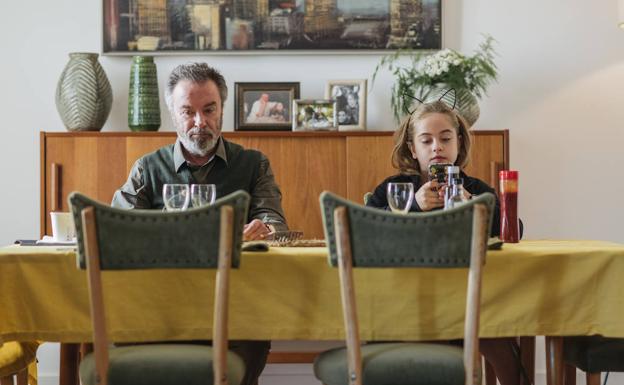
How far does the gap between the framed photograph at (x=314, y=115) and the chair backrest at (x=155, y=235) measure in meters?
2.09

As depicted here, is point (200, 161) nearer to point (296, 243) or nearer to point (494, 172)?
point (296, 243)

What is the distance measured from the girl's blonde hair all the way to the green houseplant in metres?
0.74

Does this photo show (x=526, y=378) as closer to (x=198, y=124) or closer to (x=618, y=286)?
(x=618, y=286)

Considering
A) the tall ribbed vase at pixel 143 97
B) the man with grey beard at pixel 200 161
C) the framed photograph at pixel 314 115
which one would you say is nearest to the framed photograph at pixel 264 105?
the framed photograph at pixel 314 115

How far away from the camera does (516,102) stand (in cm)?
445

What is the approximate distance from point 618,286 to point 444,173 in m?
0.78

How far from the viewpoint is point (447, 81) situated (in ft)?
13.5

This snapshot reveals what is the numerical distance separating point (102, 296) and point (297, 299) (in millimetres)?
463

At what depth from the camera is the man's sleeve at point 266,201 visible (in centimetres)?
336

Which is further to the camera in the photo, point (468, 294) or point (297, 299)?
point (297, 299)

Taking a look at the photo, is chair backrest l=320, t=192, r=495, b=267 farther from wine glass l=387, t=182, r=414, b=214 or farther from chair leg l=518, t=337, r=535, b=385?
chair leg l=518, t=337, r=535, b=385

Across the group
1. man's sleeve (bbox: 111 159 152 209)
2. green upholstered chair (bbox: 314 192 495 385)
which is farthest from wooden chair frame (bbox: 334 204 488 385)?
man's sleeve (bbox: 111 159 152 209)

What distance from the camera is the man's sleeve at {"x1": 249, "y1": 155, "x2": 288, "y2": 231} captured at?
3.36m

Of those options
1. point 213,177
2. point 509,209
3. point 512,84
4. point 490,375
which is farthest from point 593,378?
point 512,84
